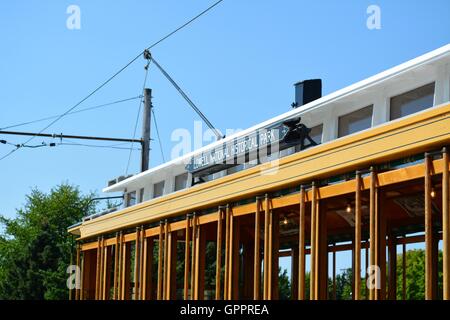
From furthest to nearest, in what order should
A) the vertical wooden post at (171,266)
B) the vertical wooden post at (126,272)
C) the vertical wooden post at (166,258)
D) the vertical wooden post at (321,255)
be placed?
the vertical wooden post at (126,272), the vertical wooden post at (166,258), the vertical wooden post at (171,266), the vertical wooden post at (321,255)

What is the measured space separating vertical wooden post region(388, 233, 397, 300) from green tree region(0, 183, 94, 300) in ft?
103

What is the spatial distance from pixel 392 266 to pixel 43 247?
35.1m

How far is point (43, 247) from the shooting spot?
52.1 meters

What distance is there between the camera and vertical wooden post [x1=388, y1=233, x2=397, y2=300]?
1900 centimetres

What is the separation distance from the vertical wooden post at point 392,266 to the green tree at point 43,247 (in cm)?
3131

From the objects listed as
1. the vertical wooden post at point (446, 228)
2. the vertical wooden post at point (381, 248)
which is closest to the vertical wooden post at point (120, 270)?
the vertical wooden post at point (381, 248)

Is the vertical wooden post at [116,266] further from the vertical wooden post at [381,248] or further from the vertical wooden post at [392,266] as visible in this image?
the vertical wooden post at [381,248]

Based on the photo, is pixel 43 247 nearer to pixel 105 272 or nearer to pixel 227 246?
pixel 105 272

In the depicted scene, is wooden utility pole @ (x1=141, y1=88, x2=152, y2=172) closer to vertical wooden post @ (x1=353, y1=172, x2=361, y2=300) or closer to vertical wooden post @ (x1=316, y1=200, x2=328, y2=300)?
vertical wooden post @ (x1=316, y1=200, x2=328, y2=300)

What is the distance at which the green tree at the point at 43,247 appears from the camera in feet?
164

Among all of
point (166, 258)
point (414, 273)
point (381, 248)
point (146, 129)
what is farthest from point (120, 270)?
point (414, 273)

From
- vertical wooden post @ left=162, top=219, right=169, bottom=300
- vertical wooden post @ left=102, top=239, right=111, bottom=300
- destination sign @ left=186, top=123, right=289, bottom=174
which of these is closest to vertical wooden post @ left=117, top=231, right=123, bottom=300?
vertical wooden post @ left=102, top=239, right=111, bottom=300

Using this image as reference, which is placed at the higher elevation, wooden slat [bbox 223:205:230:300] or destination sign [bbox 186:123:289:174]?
destination sign [bbox 186:123:289:174]
